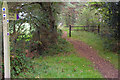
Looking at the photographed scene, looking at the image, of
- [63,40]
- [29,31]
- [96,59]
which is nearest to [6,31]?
[29,31]

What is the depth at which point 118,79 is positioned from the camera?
519 cm

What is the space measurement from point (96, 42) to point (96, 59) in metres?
2.76

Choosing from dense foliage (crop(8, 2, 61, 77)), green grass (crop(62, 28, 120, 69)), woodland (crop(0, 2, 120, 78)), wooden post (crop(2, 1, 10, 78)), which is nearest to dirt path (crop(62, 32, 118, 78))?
woodland (crop(0, 2, 120, 78))

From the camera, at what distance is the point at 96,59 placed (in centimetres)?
773

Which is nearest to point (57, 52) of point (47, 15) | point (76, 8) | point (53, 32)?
point (53, 32)

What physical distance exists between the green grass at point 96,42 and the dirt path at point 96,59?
0.31 metres

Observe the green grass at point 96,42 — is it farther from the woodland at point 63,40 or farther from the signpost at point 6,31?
the signpost at point 6,31

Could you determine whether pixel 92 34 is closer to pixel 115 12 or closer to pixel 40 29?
pixel 115 12

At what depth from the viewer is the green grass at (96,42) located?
7.58 metres

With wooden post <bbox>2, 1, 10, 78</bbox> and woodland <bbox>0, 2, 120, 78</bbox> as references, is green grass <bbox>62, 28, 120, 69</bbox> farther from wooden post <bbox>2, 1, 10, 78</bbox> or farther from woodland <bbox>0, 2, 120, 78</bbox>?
wooden post <bbox>2, 1, 10, 78</bbox>

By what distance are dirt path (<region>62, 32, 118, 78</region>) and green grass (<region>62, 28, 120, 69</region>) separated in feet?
1.03

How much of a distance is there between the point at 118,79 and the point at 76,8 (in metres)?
4.14

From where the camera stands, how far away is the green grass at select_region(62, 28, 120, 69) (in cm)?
758

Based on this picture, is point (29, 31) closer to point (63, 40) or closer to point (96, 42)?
point (63, 40)
